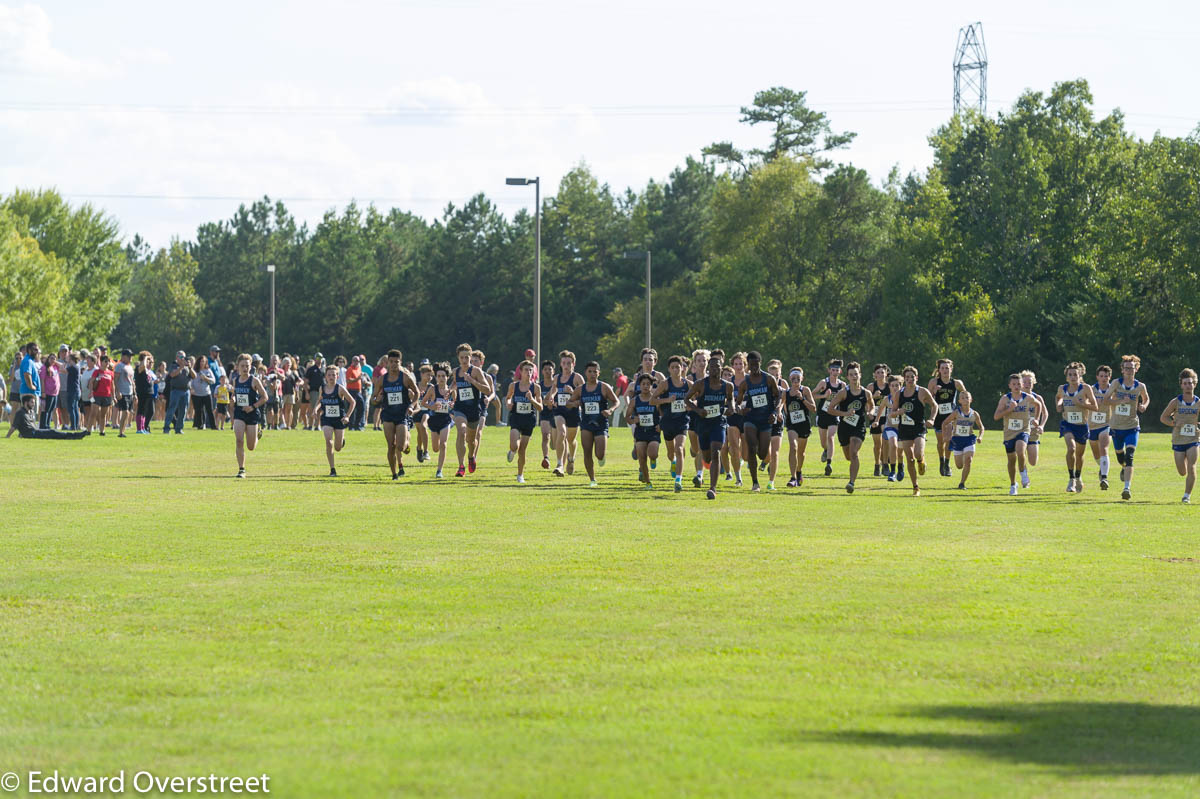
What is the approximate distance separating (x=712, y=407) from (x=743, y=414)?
0.95 m

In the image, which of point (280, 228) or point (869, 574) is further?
point (280, 228)

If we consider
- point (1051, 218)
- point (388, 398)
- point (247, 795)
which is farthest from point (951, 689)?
point (1051, 218)

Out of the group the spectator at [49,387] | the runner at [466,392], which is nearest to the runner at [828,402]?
the runner at [466,392]

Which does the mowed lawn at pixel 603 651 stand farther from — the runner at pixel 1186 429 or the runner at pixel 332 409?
the runner at pixel 332 409

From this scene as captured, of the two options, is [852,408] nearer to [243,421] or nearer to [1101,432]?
[1101,432]

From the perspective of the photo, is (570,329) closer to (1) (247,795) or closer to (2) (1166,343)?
(2) (1166,343)

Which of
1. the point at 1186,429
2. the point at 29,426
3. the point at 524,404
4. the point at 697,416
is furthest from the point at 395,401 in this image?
the point at 29,426

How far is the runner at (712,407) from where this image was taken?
20688 millimetres

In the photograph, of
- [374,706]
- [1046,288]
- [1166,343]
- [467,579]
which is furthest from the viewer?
[1046,288]

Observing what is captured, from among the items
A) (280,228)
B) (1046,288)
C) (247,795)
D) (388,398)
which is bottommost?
(247,795)

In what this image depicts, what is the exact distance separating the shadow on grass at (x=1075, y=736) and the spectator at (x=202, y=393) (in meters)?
32.4

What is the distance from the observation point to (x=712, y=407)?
815 inches

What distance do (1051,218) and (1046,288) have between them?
535cm

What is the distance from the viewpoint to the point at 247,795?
19.1 ft
